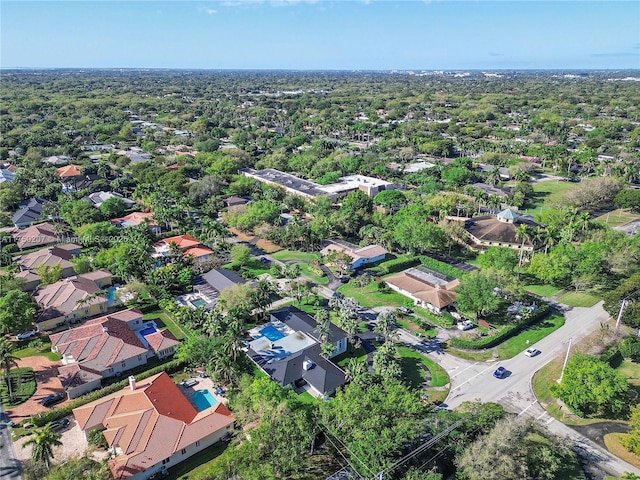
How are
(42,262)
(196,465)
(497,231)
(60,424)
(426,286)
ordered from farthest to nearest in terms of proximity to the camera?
(497,231), (42,262), (426,286), (60,424), (196,465)

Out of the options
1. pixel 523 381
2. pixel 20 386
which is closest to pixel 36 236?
pixel 20 386

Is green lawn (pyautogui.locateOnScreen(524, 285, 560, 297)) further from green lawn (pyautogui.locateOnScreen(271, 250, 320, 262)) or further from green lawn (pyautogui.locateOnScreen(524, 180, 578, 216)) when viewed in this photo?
green lawn (pyautogui.locateOnScreen(524, 180, 578, 216))

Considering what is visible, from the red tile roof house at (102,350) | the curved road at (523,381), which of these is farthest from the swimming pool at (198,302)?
the curved road at (523,381)

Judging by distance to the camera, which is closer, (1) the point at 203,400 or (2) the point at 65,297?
(1) the point at 203,400

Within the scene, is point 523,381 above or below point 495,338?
below

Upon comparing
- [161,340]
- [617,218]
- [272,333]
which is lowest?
[272,333]

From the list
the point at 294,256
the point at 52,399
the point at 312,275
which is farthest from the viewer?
the point at 294,256

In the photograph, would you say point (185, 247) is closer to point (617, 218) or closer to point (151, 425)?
point (151, 425)

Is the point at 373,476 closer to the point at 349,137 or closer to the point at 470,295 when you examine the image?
the point at 470,295

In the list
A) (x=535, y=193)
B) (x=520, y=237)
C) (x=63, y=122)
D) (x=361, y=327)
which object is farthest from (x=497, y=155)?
(x=63, y=122)
